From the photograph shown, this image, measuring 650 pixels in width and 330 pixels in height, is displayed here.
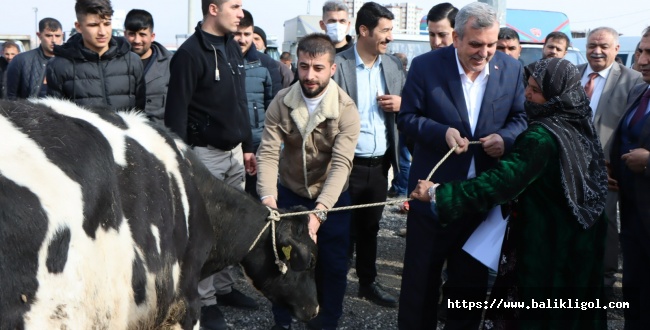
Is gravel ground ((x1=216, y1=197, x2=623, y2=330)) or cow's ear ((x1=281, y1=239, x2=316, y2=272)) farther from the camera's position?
gravel ground ((x1=216, y1=197, x2=623, y2=330))

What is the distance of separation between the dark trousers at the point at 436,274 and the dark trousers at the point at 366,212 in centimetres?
93

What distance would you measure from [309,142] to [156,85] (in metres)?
2.20

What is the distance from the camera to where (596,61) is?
6160 mm

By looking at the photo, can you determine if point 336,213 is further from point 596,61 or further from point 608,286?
point 596,61

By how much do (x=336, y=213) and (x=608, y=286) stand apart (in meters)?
2.66

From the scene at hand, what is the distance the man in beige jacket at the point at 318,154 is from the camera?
4.24m

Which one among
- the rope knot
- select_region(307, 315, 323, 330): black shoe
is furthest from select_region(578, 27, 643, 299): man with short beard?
the rope knot

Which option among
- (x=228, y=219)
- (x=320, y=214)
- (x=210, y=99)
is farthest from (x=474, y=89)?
(x=210, y=99)

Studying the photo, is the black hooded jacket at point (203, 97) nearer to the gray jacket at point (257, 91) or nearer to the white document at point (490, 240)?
the gray jacket at point (257, 91)

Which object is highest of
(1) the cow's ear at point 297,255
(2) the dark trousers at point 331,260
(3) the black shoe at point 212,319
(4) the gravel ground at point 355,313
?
(1) the cow's ear at point 297,255

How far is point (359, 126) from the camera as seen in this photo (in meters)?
4.41

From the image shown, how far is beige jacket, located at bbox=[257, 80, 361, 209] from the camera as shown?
425 centimetres

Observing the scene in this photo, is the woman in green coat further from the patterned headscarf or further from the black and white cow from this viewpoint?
the black and white cow

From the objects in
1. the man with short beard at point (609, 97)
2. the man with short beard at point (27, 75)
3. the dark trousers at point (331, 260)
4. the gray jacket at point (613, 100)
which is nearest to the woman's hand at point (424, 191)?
the dark trousers at point (331, 260)
